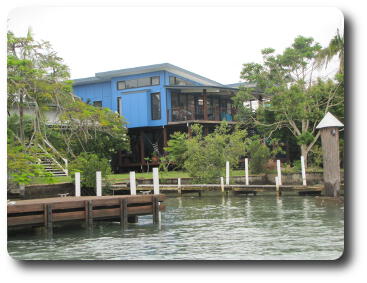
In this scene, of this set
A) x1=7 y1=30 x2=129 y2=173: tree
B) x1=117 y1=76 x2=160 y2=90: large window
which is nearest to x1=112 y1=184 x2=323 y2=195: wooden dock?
x1=7 y1=30 x2=129 y2=173: tree

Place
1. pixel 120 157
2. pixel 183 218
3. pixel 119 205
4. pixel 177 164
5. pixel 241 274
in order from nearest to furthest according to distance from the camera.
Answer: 1. pixel 241 274
2. pixel 119 205
3. pixel 183 218
4. pixel 177 164
5. pixel 120 157

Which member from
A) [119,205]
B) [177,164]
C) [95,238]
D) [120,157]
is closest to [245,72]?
[177,164]

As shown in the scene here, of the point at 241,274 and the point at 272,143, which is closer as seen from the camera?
the point at 241,274

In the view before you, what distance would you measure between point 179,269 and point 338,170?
21.1 feet

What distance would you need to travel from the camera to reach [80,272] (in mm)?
6387

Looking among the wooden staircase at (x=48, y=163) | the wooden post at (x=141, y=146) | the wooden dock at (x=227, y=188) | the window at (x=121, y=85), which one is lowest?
the wooden dock at (x=227, y=188)

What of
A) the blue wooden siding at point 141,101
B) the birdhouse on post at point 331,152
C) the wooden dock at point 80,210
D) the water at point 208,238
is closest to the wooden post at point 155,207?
the wooden dock at point 80,210

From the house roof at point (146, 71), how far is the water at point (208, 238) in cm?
1108

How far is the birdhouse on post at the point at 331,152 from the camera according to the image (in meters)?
11.2

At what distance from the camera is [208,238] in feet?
29.8

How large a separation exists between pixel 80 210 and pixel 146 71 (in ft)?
48.2

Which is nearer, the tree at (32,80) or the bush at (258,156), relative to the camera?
the tree at (32,80)

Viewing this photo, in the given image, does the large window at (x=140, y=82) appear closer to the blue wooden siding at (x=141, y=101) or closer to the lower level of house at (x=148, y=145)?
the blue wooden siding at (x=141, y=101)

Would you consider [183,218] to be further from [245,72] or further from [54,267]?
[245,72]
